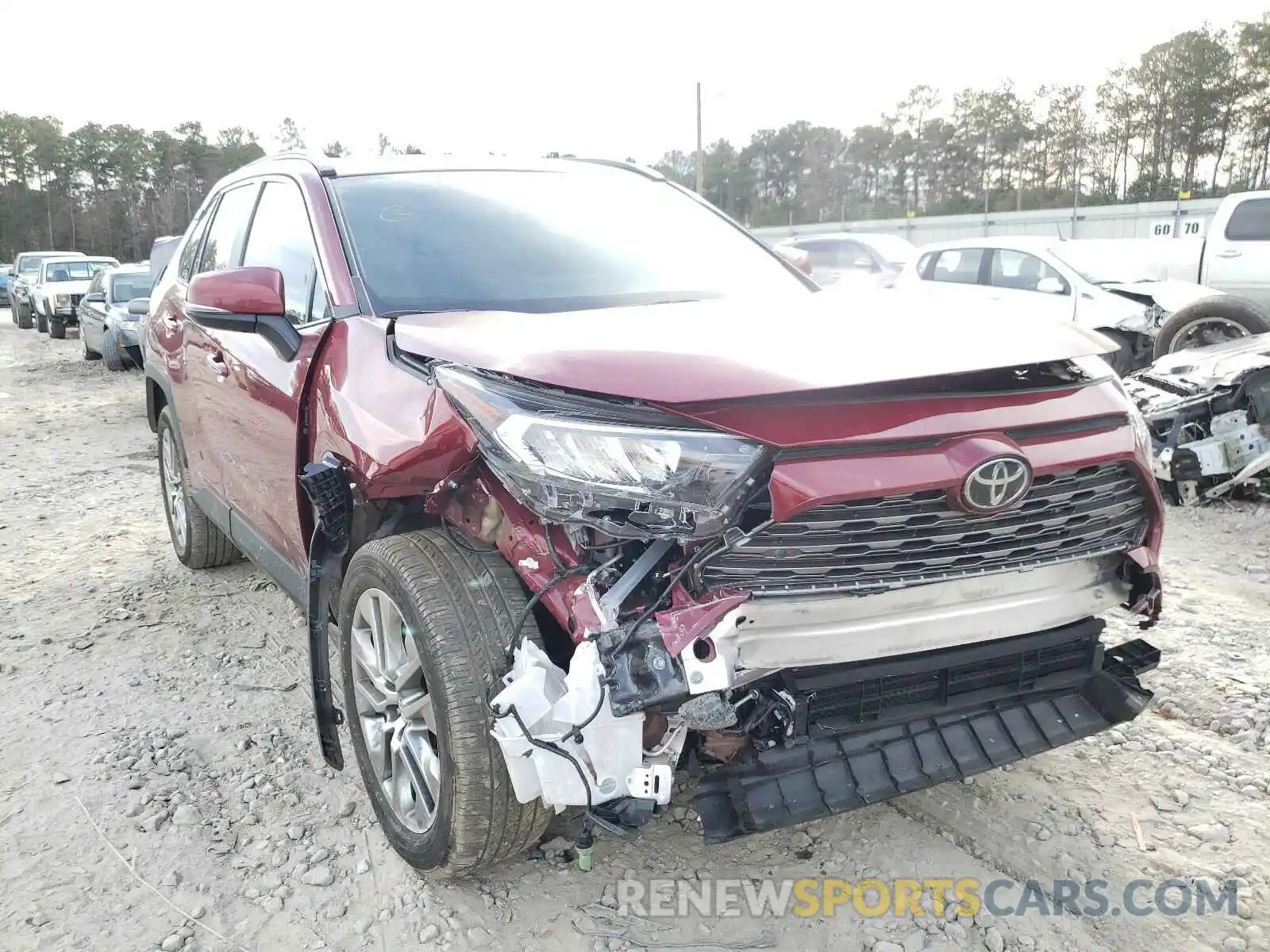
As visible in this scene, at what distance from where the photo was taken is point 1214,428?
550 centimetres

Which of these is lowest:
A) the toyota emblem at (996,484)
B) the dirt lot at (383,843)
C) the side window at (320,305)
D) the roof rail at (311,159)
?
the dirt lot at (383,843)

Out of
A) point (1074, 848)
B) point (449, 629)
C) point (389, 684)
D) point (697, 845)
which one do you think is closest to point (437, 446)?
point (449, 629)

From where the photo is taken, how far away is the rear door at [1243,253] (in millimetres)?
9469

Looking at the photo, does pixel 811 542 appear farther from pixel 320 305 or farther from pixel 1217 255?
pixel 1217 255

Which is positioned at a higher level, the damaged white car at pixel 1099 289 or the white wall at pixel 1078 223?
the damaged white car at pixel 1099 289

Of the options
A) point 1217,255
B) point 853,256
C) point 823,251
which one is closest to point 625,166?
point 1217,255

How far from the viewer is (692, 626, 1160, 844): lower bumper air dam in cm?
202

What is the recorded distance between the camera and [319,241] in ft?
9.41

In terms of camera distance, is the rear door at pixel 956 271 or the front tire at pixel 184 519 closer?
the front tire at pixel 184 519

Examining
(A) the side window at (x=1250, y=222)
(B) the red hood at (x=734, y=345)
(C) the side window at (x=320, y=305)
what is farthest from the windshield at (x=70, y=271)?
(B) the red hood at (x=734, y=345)

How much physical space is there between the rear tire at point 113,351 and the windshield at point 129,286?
2.03ft

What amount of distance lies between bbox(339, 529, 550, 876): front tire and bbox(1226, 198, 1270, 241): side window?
10.1 metres

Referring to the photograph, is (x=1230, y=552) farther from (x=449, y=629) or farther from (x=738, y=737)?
(x=449, y=629)

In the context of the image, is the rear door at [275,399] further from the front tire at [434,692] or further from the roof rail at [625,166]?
the roof rail at [625,166]
